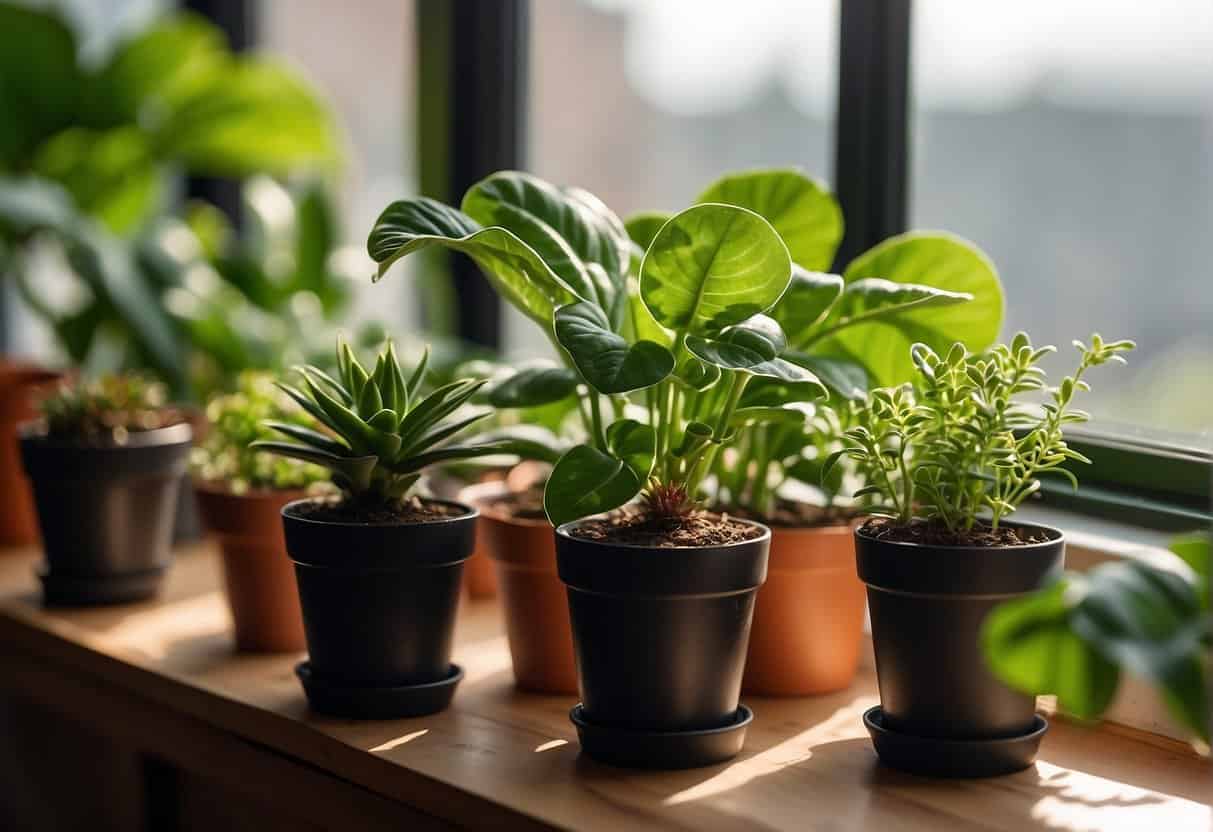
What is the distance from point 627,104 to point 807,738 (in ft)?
3.40

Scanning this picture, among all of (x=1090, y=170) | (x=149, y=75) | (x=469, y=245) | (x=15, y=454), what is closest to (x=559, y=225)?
(x=469, y=245)

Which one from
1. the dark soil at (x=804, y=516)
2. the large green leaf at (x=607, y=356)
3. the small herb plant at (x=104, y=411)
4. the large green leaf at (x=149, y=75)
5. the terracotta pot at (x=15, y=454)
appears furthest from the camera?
the large green leaf at (x=149, y=75)

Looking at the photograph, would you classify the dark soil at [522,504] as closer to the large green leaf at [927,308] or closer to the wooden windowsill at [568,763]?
the wooden windowsill at [568,763]

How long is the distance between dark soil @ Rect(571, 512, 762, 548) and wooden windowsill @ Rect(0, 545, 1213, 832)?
173 mm

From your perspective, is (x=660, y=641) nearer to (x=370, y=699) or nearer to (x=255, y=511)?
(x=370, y=699)

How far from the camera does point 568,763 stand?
3.25ft

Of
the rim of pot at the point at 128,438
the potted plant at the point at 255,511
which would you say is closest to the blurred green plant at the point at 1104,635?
the potted plant at the point at 255,511

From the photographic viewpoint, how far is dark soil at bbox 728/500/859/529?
1.17m

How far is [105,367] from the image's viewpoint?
2.20 metres

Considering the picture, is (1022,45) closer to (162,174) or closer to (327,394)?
(327,394)

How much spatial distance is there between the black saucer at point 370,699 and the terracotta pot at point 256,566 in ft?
0.67

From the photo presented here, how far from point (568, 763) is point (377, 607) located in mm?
205

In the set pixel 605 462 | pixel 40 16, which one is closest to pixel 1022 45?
pixel 605 462

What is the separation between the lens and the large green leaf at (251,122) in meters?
2.05
